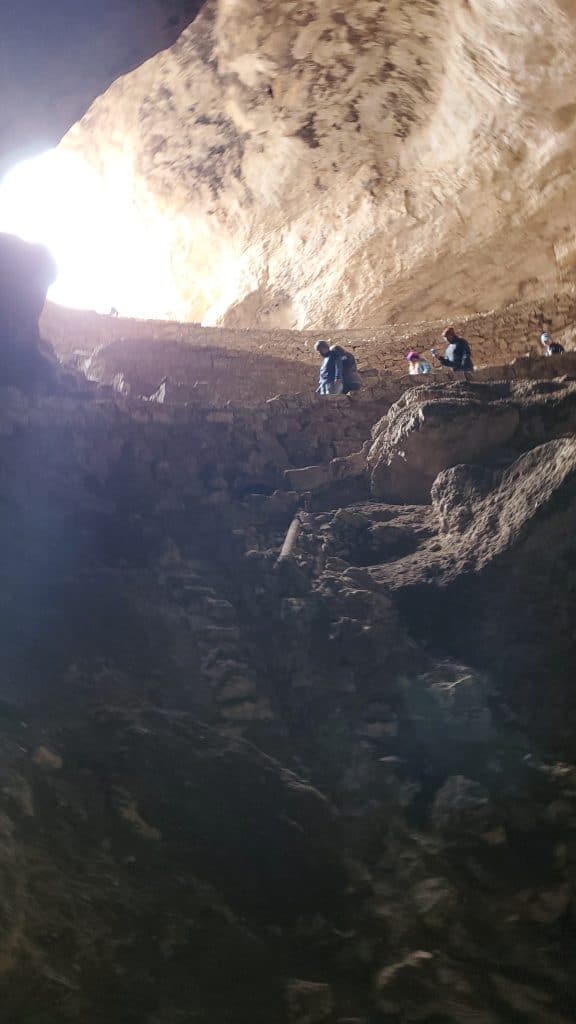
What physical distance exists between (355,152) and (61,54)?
29.6 ft

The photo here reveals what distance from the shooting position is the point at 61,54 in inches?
298

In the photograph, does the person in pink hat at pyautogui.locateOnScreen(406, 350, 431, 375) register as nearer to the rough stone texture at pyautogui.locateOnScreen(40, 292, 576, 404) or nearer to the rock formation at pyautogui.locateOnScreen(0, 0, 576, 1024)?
the rough stone texture at pyautogui.locateOnScreen(40, 292, 576, 404)

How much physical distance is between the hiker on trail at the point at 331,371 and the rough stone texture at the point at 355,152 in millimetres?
5229

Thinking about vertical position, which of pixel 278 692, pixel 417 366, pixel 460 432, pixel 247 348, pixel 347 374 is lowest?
pixel 278 692

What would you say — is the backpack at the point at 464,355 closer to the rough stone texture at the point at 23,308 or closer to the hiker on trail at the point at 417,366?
the hiker on trail at the point at 417,366

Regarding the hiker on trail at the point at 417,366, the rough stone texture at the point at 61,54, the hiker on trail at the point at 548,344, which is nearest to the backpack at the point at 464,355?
the hiker on trail at the point at 417,366

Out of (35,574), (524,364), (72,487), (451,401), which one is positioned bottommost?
(35,574)

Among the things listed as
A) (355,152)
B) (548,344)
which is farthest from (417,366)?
(355,152)

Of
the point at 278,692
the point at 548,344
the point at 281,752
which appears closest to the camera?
the point at 281,752

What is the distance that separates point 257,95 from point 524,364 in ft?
26.0

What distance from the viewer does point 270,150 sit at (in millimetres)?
15688

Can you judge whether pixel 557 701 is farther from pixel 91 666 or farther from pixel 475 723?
pixel 91 666

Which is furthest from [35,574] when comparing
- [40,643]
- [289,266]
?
[289,266]

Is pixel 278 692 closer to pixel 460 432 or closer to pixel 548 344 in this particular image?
pixel 460 432
